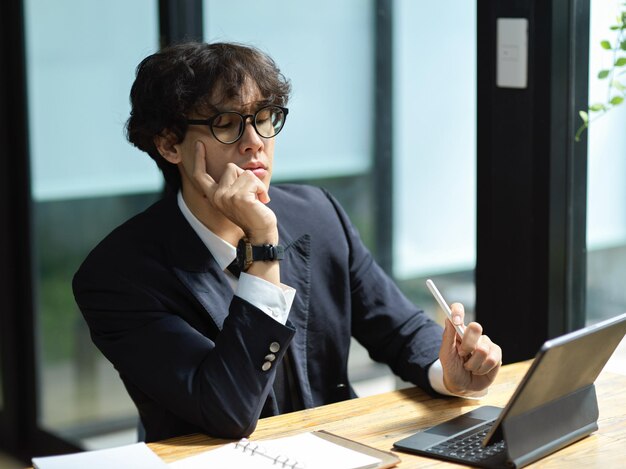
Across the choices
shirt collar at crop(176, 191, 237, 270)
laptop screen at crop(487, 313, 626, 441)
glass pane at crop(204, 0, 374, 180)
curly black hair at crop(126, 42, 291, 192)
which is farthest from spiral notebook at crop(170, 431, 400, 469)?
glass pane at crop(204, 0, 374, 180)

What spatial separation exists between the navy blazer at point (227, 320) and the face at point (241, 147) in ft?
0.44

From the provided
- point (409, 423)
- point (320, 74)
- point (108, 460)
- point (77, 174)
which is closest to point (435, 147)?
point (320, 74)

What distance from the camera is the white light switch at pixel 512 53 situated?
233 centimetres

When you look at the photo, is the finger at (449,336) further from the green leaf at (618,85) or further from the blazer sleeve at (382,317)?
the green leaf at (618,85)

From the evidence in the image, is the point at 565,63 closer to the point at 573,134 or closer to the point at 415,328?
the point at 573,134

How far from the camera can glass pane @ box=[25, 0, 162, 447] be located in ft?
11.9

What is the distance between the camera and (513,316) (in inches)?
96.3

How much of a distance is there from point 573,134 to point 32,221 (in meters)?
2.32

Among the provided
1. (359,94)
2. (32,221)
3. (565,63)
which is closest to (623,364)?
(565,63)

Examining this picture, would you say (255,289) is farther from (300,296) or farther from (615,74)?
(615,74)

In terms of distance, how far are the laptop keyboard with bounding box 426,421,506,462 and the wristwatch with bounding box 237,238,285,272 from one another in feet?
1.57

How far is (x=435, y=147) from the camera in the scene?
8.93 feet

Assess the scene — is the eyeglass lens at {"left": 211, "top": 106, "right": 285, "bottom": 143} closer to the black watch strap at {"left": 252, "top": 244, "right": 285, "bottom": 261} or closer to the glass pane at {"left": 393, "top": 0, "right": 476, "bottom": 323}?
the black watch strap at {"left": 252, "top": 244, "right": 285, "bottom": 261}

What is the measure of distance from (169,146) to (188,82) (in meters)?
0.15
